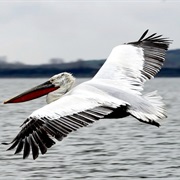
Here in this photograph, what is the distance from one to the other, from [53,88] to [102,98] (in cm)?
189

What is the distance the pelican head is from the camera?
1033 cm

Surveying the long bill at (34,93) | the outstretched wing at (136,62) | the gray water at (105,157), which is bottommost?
the gray water at (105,157)

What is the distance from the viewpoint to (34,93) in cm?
1040

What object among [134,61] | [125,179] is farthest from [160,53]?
[125,179]

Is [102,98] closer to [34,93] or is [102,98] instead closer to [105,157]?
[34,93]

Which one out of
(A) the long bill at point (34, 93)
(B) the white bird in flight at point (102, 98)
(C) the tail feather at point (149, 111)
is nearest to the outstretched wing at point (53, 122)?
(B) the white bird in flight at point (102, 98)

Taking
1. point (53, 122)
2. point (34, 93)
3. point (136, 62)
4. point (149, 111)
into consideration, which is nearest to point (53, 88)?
point (34, 93)

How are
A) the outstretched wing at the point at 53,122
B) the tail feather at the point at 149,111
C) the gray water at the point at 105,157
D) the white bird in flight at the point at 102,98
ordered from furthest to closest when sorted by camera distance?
the gray water at the point at 105,157
the tail feather at the point at 149,111
the white bird in flight at the point at 102,98
the outstretched wing at the point at 53,122

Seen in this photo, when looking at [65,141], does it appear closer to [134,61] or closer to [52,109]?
[134,61]

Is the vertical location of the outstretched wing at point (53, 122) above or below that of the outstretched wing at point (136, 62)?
below

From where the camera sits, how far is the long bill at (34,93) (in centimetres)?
1030

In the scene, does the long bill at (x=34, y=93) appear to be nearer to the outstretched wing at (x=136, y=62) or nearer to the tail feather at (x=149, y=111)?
the outstretched wing at (x=136, y=62)

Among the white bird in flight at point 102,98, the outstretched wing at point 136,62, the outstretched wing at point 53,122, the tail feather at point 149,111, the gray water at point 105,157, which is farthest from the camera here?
the gray water at point 105,157

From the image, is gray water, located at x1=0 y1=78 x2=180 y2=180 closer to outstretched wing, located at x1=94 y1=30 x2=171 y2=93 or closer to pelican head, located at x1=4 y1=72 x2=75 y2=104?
outstretched wing, located at x1=94 y1=30 x2=171 y2=93
